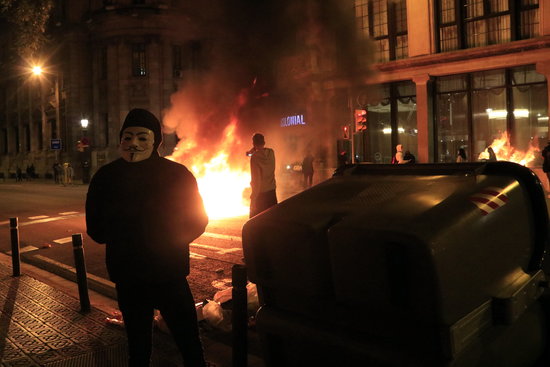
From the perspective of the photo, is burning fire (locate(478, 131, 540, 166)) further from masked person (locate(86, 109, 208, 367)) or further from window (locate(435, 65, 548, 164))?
masked person (locate(86, 109, 208, 367))

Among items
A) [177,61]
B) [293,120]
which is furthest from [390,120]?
[177,61]

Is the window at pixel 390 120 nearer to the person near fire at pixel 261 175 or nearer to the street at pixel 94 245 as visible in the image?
the street at pixel 94 245

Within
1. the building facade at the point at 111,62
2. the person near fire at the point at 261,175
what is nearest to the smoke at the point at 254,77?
the person near fire at the point at 261,175

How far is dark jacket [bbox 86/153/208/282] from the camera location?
2703 millimetres

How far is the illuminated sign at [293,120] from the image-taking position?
2145 centimetres

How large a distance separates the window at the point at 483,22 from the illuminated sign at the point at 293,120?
6222mm

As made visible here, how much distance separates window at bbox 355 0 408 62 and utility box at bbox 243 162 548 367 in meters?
17.2

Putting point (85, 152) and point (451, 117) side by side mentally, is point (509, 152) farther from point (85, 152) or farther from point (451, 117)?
point (85, 152)

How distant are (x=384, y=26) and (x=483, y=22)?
3681 mm

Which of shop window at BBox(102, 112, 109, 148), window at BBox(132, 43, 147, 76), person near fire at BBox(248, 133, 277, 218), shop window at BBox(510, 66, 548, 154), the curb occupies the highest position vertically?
window at BBox(132, 43, 147, 76)

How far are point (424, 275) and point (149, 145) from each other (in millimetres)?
1630

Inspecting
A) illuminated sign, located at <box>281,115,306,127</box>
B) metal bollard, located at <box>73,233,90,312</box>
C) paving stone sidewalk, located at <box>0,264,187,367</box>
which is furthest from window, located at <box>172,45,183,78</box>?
metal bollard, located at <box>73,233,90,312</box>

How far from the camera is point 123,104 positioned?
35.3 meters

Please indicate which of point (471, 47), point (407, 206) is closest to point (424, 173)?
point (407, 206)
